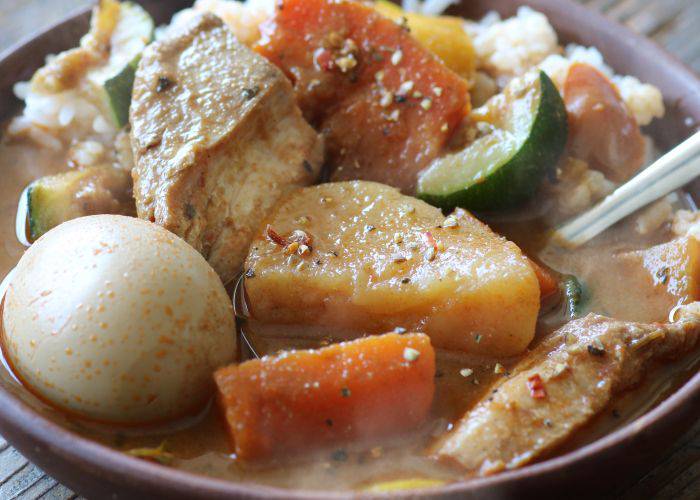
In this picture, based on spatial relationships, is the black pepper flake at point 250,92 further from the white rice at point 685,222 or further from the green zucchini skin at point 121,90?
the white rice at point 685,222

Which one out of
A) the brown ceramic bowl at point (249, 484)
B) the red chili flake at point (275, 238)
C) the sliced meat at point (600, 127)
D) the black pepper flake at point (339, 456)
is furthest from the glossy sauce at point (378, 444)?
the sliced meat at point (600, 127)

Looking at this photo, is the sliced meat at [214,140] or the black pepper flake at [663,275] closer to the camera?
the sliced meat at [214,140]

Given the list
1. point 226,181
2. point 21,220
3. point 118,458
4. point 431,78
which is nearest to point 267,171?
point 226,181

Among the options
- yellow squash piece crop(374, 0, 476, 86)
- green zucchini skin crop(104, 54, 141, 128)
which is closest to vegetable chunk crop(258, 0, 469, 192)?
yellow squash piece crop(374, 0, 476, 86)

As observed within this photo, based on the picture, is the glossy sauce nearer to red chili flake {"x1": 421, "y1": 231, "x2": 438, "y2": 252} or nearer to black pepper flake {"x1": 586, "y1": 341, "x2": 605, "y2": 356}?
black pepper flake {"x1": 586, "y1": 341, "x2": 605, "y2": 356}

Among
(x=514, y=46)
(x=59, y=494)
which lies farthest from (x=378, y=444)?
(x=514, y=46)
